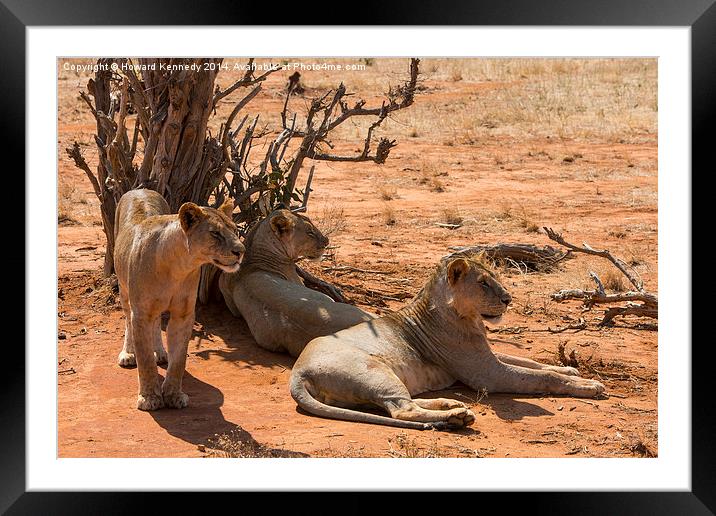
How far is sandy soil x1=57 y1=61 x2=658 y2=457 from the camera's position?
8.09 meters

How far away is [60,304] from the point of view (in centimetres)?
1155

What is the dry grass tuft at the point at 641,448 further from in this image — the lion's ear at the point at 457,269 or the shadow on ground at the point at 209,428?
the shadow on ground at the point at 209,428

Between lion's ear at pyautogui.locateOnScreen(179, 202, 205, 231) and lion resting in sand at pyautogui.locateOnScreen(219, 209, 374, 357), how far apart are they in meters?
2.19

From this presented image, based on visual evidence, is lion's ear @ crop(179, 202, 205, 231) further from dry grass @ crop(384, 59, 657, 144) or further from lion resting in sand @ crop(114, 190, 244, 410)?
dry grass @ crop(384, 59, 657, 144)

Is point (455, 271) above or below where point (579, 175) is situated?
below

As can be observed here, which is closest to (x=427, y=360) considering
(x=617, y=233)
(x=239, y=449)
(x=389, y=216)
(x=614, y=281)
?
(x=239, y=449)

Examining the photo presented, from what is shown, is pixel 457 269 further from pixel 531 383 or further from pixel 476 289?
pixel 531 383

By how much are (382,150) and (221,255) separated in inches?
177

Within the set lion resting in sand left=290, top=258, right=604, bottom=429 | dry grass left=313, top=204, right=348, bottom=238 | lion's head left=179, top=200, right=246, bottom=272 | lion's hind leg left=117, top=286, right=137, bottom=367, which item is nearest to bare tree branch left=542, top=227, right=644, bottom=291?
lion resting in sand left=290, top=258, right=604, bottom=429

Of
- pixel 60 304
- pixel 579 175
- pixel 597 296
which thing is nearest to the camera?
pixel 597 296

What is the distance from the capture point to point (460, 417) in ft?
26.7

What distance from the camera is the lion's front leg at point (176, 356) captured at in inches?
338
